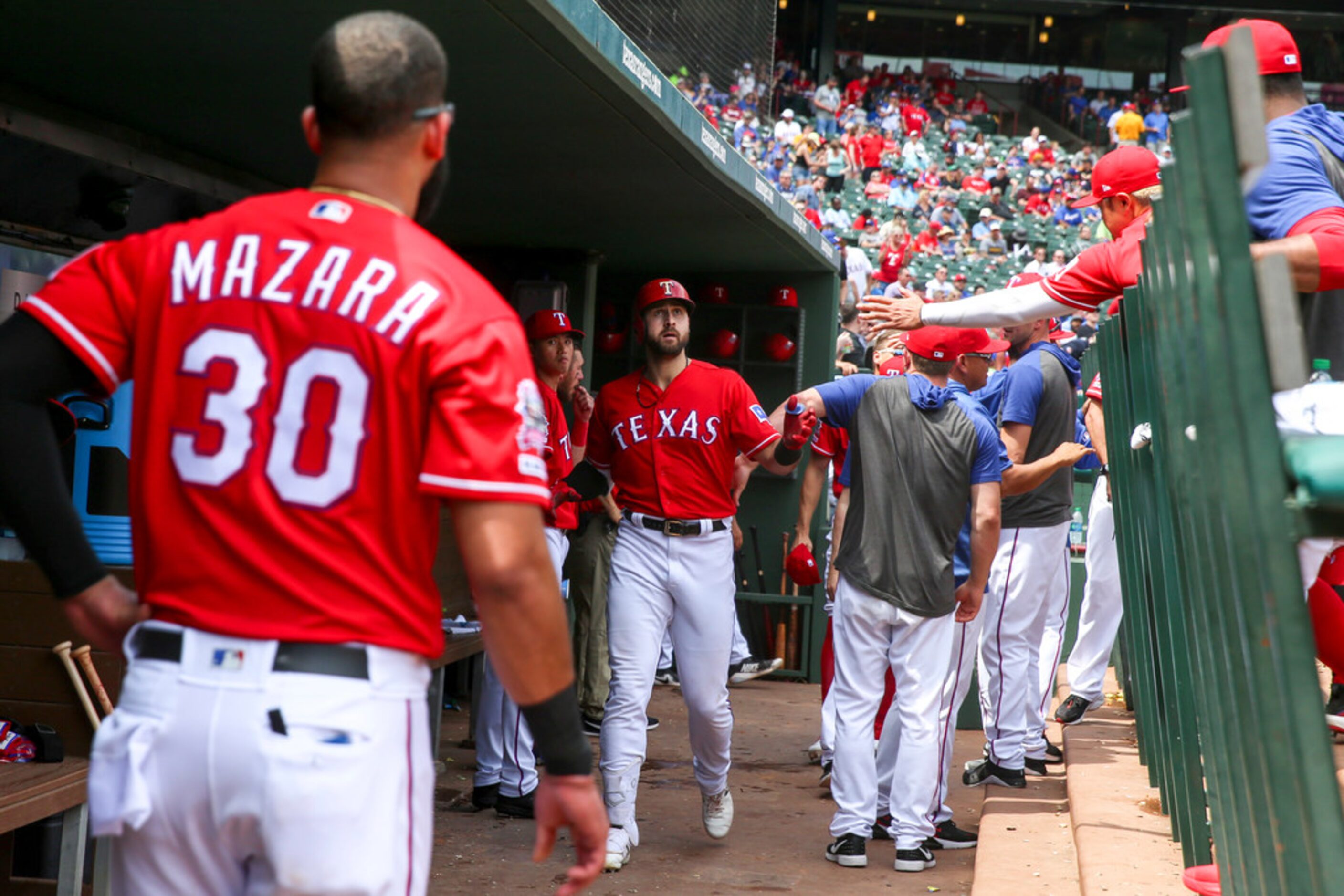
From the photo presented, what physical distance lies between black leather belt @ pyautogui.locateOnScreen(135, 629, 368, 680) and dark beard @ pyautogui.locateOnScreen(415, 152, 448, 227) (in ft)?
2.07

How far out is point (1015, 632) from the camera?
600cm

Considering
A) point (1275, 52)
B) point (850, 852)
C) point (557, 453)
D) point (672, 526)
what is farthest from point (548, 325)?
point (1275, 52)

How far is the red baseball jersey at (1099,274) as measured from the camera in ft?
13.0

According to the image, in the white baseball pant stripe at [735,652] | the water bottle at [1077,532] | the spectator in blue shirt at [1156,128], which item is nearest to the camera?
the white baseball pant stripe at [735,652]

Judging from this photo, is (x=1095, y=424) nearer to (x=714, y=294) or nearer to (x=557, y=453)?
(x=557, y=453)

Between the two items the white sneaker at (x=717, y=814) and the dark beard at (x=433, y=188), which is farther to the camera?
the white sneaker at (x=717, y=814)

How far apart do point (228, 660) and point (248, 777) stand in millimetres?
144

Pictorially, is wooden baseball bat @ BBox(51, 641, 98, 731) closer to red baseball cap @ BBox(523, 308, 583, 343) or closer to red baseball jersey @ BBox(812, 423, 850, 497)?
red baseball cap @ BBox(523, 308, 583, 343)

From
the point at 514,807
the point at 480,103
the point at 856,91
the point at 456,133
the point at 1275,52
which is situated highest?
the point at 856,91

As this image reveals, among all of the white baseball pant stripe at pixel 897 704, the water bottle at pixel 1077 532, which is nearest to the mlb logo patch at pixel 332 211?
the white baseball pant stripe at pixel 897 704

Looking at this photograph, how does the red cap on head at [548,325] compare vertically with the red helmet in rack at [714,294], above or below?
below

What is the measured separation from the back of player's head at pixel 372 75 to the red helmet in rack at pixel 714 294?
26.7 feet

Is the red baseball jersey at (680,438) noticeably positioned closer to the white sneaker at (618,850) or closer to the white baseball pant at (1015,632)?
the white sneaker at (618,850)

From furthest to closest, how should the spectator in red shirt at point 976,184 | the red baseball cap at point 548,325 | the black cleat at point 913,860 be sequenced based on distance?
1. the spectator in red shirt at point 976,184
2. the red baseball cap at point 548,325
3. the black cleat at point 913,860
